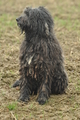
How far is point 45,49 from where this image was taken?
5973 millimetres

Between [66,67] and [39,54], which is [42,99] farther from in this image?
[66,67]

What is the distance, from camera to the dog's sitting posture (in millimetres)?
5926

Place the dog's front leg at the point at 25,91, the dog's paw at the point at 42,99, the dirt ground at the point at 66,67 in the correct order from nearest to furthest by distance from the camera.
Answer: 1. the dirt ground at the point at 66,67
2. the dog's paw at the point at 42,99
3. the dog's front leg at the point at 25,91

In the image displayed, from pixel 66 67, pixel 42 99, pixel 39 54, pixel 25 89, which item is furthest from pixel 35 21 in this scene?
pixel 66 67

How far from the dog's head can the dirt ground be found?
1.32 m

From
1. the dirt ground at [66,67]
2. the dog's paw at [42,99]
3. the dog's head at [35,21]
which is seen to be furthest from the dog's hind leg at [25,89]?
the dog's head at [35,21]

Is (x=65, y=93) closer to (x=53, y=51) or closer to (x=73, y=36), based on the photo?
(x=53, y=51)

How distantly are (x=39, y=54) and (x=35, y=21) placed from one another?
599 mm

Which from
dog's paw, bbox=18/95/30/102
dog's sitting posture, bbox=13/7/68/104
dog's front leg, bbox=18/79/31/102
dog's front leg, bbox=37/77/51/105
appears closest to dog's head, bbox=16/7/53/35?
dog's sitting posture, bbox=13/7/68/104

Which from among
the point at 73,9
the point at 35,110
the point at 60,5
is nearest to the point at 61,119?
the point at 35,110

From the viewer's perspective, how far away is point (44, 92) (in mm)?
6113

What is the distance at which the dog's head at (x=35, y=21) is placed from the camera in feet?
19.2

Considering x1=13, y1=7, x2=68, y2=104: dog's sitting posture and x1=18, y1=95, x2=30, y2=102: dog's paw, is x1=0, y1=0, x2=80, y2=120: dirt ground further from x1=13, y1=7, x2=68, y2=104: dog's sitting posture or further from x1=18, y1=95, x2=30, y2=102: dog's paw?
x1=13, y1=7, x2=68, y2=104: dog's sitting posture

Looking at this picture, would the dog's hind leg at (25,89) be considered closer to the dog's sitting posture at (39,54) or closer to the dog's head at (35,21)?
the dog's sitting posture at (39,54)
